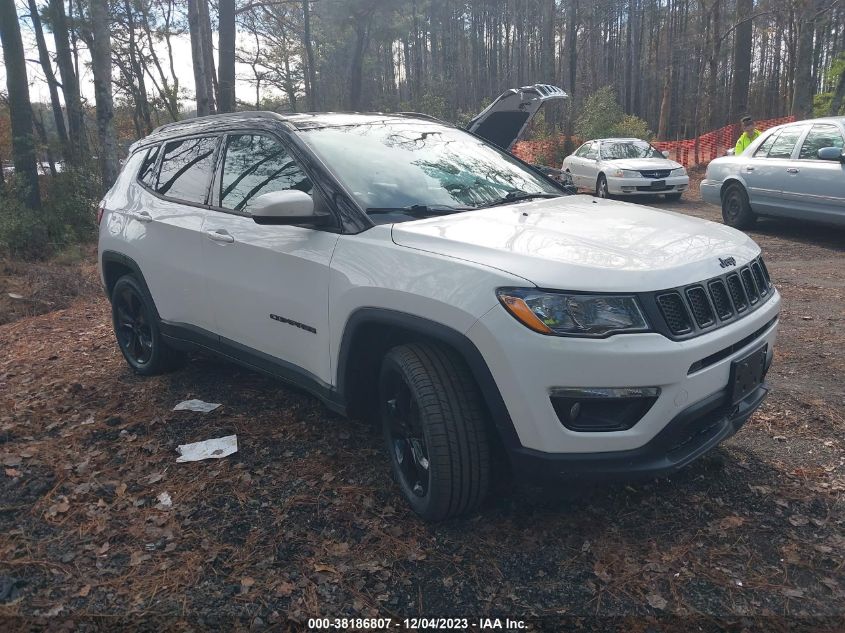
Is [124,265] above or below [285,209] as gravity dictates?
below

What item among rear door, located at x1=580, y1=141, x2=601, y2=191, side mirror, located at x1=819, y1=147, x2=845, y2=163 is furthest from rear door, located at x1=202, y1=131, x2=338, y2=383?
rear door, located at x1=580, y1=141, x2=601, y2=191

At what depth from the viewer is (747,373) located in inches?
109

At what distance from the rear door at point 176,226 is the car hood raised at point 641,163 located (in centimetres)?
1249

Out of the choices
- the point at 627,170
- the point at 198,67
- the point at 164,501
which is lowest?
the point at 164,501

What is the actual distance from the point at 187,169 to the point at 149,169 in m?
0.66

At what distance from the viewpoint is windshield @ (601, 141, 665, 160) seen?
16.0 meters

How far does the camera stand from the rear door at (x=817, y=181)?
848 cm

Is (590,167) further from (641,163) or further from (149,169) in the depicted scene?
(149,169)

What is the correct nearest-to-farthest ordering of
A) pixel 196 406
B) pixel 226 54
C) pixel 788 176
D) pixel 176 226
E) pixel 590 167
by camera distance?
pixel 176 226 < pixel 196 406 < pixel 788 176 < pixel 590 167 < pixel 226 54

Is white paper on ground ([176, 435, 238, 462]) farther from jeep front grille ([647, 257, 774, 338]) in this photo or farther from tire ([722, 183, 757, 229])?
tire ([722, 183, 757, 229])

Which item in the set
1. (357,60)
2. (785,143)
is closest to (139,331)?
(785,143)

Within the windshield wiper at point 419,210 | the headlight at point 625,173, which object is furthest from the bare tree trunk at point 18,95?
the windshield wiper at point 419,210

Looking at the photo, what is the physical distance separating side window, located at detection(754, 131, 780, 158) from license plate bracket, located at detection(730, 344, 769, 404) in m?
8.14

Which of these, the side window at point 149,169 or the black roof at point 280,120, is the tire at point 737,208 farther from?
the side window at point 149,169
